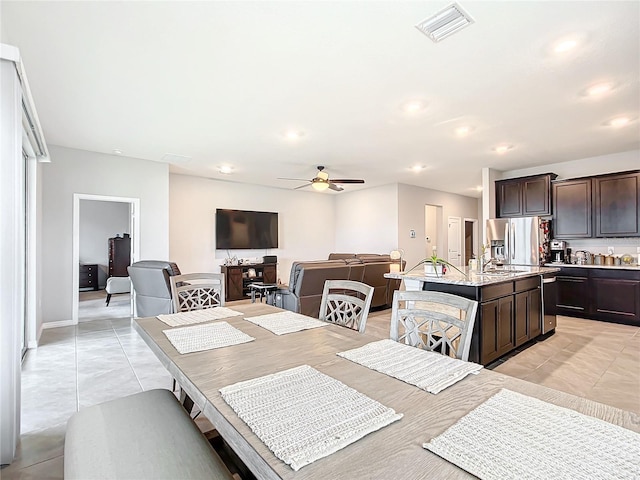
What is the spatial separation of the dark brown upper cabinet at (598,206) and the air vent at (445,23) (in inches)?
183

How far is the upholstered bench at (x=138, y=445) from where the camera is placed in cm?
102

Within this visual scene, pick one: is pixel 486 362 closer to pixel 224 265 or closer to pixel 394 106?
pixel 394 106

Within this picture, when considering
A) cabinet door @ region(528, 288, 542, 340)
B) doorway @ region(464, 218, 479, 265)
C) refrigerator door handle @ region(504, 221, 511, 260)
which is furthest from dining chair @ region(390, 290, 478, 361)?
doorway @ region(464, 218, 479, 265)

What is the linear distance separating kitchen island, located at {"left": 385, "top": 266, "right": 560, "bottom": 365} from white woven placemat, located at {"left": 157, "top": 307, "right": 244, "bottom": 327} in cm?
200

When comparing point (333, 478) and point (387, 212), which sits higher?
point (387, 212)

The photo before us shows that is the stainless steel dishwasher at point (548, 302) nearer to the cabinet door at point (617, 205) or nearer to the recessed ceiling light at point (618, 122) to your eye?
the cabinet door at point (617, 205)

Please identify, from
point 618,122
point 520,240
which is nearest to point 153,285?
point 520,240

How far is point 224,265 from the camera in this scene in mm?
7277

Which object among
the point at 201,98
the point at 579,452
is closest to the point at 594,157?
the point at 201,98

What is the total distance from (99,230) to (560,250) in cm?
1057

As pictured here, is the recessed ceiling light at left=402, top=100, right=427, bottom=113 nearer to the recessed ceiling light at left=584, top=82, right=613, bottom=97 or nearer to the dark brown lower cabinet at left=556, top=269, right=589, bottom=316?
the recessed ceiling light at left=584, top=82, right=613, bottom=97

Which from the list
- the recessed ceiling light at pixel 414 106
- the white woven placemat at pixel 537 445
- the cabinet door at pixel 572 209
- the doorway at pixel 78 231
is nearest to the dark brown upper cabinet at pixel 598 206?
the cabinet door at pixel 572 209

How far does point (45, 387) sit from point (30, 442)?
3.13 ft

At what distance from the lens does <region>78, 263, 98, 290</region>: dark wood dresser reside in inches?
333
